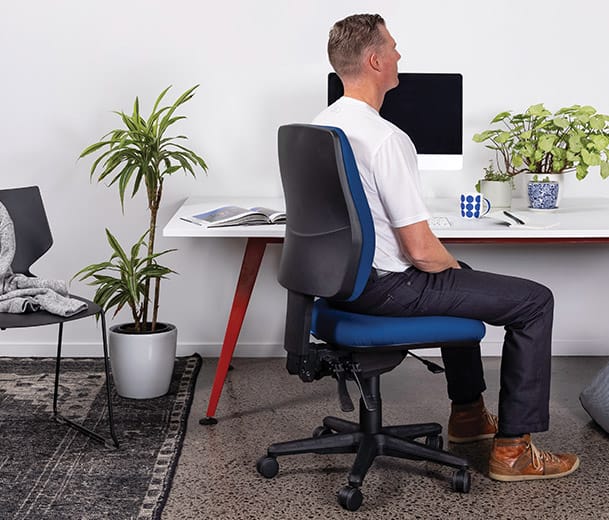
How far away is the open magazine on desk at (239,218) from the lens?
119 inches

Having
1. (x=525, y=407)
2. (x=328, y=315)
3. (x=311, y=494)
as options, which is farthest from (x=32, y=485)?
(x=525, y=407)

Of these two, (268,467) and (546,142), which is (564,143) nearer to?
(546,142)

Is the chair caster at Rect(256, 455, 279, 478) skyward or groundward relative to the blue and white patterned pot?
groundward

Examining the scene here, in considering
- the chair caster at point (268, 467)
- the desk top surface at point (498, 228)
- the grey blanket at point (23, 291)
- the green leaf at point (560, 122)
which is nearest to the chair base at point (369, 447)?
the chair caster at point (268, 467)

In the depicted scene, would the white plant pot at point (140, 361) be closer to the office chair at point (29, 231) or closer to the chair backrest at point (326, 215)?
the office chair at point (29, 231)

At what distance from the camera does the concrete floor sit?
8.40 feet

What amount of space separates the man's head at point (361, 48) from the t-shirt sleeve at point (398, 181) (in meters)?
0.22

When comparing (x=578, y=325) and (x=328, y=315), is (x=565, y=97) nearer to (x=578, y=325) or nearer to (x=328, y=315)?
(x=578, y=325)

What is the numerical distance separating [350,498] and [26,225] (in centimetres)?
144

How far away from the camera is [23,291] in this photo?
2.90m

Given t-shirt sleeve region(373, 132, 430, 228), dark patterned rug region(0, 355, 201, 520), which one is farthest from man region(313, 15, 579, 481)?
dark patterned rug region(0, 355, 201, 520)

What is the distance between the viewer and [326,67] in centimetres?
393

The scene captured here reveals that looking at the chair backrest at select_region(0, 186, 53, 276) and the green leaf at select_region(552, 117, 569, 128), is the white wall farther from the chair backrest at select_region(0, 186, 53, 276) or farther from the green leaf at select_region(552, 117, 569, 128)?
the chair backrest at select_region(0, 186, 53, 276)

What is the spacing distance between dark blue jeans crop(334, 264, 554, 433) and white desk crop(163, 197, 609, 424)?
343 mm
